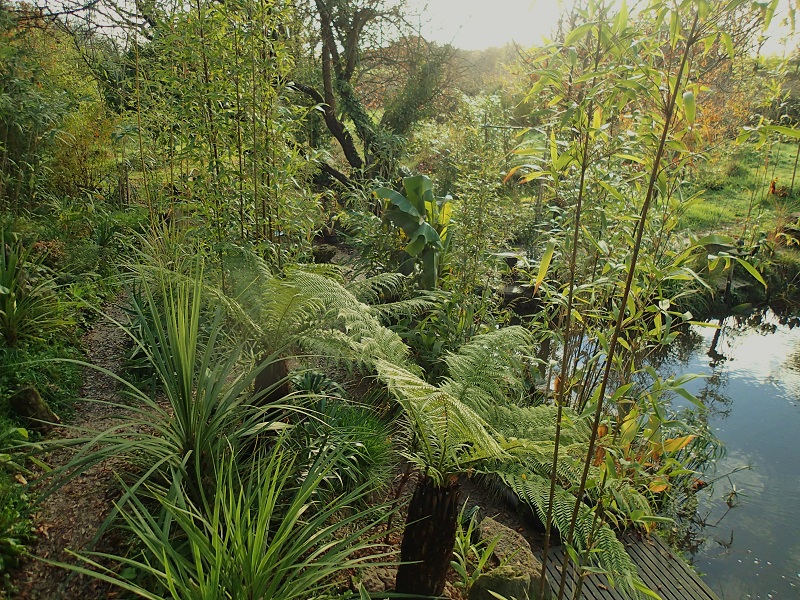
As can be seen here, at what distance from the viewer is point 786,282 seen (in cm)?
682

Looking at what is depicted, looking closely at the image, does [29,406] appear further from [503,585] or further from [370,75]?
[370,75]

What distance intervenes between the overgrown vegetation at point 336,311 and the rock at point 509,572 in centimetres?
9

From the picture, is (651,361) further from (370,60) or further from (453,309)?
(370,60)

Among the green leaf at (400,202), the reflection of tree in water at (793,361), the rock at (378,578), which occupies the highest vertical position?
the green leaf at (400,202)

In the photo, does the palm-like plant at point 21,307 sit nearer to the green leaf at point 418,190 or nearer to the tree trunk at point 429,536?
the tree trunk at point 429,536

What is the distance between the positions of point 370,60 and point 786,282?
6.87m

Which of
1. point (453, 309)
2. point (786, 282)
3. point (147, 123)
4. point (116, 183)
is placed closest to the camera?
point (453, 309)

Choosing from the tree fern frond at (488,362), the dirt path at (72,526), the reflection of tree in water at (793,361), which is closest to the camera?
the dirt path at (72,526)

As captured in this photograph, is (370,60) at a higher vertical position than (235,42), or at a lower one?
higher

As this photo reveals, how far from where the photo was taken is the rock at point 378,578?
2.00 m

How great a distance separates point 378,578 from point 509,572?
0.49 metres

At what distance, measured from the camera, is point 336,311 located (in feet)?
8.24

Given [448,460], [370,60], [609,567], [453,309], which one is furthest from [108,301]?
[370,60]

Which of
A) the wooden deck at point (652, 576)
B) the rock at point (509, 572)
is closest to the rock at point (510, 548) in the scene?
the rock at point (509, 572)
